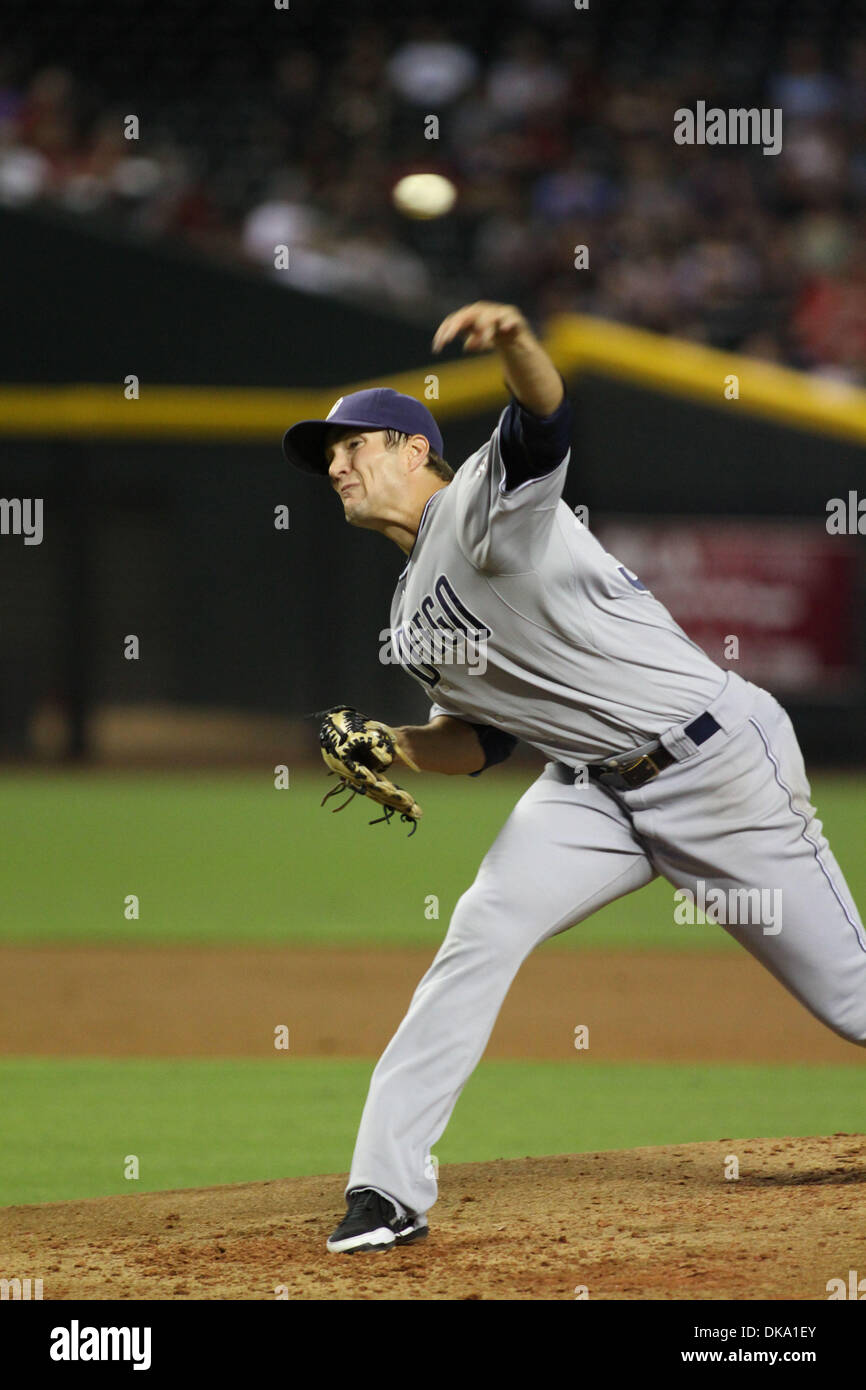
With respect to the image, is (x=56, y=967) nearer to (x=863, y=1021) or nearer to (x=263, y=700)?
(x=863, y=1021)

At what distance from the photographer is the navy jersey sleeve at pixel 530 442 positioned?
10.2 ft

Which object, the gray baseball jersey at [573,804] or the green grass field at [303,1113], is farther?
the green grass field at [303,1113]

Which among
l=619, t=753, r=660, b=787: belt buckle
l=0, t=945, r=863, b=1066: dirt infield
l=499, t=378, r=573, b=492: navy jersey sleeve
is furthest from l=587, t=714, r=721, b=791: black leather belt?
l=0, t=945, r=863, b=1066: dirt infield

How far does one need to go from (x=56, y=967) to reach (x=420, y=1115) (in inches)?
170

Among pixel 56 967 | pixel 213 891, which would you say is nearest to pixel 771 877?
pixel 56 967

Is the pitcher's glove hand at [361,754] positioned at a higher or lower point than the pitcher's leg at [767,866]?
higher

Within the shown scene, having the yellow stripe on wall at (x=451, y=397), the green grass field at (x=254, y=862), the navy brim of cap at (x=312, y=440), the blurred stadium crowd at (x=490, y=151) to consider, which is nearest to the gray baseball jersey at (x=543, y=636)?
the navy brim of cap at (x=312, y=440)

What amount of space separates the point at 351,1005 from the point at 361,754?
3231mm

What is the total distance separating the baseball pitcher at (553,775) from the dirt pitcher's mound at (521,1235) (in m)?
0.19

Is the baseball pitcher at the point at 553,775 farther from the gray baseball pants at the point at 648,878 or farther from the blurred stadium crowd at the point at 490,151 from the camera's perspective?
the blurred stadium crowd at the point at 490,151
